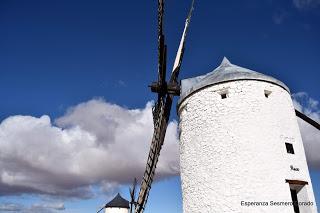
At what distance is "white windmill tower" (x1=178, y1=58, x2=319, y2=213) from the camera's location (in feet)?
25.9

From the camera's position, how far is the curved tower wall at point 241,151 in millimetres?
7902

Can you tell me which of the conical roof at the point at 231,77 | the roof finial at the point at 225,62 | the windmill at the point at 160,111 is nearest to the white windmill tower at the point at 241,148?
the conical roof at the point at 231,77

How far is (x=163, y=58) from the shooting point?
441 inches

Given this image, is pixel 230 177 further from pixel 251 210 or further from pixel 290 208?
pixel 290 208

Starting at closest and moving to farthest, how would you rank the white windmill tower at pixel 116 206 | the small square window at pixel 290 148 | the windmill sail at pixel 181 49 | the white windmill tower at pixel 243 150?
the white windmill tower at pixel 243 150
the small square window at pixel 290 148
the windmill sail at pixel 181 49
the white windmill tower at pixel 116 206

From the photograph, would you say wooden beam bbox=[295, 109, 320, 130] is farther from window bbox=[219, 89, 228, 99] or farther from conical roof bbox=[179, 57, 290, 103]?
window bbox=[219, 89, 228, 99]

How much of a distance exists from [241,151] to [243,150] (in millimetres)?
62

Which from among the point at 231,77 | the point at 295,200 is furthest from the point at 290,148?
the point at 231,77

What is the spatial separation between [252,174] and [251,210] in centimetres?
92

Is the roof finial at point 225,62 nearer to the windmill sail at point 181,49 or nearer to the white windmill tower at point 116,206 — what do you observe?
the windmill sail at point 181,49

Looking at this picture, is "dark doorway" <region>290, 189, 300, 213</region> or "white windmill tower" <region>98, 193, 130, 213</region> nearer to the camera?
"dark doorway" <region>290, 189, 300, 213</region>

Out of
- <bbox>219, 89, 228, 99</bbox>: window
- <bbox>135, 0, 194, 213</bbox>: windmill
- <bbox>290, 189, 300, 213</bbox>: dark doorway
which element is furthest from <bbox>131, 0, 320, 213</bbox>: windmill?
<bbox>290, 189, 300, 213</bbox>: dark doorway

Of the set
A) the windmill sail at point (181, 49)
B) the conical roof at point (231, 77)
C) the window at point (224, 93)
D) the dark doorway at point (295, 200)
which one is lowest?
the dark doorway at point (295, 200)

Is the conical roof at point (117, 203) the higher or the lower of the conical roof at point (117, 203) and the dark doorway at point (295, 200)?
the higher
